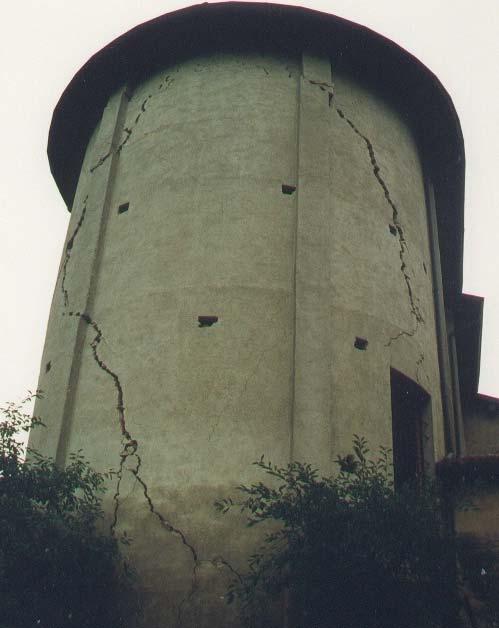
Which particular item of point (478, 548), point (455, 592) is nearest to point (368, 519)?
point (455, 592)

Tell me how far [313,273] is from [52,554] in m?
4.96

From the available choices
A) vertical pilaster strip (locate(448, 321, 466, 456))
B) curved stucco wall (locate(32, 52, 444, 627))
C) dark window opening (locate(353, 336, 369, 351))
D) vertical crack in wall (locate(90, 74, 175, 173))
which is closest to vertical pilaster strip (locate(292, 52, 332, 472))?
curved stucco wall (locate(32, 52, 444, 627))

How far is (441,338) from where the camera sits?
12938 mm

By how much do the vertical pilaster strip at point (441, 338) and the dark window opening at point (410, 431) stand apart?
77 centimetres

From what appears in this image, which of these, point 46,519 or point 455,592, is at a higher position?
point 46,519

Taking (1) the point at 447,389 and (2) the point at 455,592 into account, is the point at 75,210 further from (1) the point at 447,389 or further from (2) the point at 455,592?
(2) the point at 455,592

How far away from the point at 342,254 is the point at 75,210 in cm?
499

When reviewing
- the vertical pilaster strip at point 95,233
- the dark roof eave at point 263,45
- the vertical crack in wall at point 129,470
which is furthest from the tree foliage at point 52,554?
the dark roof eave at point 263,45

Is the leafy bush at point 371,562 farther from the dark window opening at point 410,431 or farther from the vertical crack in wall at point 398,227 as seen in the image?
the vertical crack in wall at point 398,227

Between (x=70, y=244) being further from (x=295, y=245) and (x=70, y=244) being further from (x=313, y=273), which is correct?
(x=313, y=273)

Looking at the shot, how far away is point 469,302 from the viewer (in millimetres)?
17766

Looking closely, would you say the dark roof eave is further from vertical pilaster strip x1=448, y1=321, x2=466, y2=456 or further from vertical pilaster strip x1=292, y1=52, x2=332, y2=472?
vertical pilaster strip x1=448, y1=321, x2=466, y2=456

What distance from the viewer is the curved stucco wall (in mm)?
9188

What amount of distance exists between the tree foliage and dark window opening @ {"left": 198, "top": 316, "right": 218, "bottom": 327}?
2384 mm
